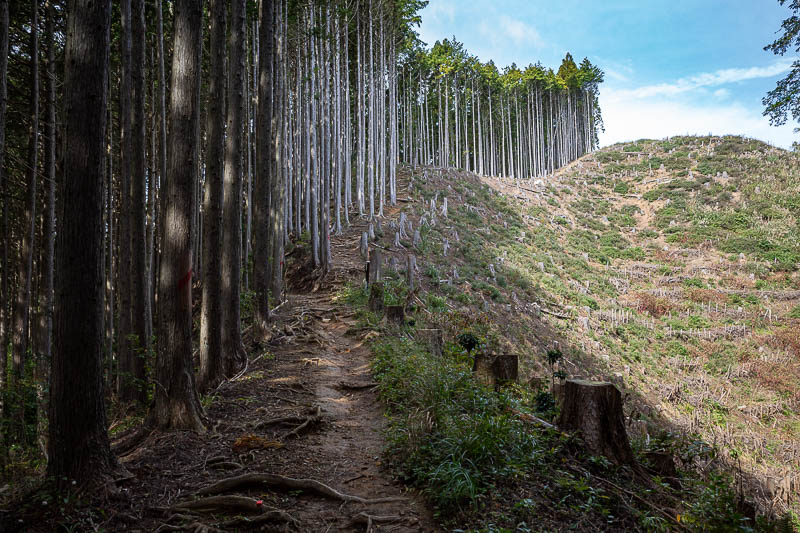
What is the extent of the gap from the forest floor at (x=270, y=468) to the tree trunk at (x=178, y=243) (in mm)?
399

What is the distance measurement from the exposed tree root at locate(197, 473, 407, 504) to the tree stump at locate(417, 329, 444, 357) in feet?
14.7

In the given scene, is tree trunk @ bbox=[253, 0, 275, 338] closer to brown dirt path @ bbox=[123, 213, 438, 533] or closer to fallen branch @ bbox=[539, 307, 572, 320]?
brown dirt path @ bbox=[123, 213, 438, 533]

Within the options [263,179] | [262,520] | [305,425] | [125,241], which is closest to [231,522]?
[262,520]

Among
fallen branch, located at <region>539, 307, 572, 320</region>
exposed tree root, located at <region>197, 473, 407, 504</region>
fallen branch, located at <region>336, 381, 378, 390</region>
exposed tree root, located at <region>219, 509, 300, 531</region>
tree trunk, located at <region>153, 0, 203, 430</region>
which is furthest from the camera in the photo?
fallen branch, located at <region>539, 307, 572, 320</region>

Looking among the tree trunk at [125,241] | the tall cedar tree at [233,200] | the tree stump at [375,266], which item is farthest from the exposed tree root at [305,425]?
the tree stump at [375,266]

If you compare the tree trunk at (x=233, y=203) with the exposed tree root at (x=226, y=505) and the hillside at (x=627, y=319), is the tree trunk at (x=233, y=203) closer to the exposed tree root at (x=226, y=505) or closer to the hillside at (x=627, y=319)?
the hillside at (x=627, y=319)

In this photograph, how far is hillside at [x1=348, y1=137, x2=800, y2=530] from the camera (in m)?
4.03

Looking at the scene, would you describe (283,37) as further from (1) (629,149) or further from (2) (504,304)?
(1) (629,149)

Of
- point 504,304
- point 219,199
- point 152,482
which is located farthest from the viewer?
point 504,304

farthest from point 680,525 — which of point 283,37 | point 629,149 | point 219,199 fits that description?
point 629,149

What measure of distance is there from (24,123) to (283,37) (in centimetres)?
777

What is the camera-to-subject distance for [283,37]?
14695 millimetres

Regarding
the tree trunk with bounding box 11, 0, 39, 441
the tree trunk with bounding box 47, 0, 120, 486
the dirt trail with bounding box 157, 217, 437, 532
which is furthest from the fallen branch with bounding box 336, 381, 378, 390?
the tree trunk with bounding box 11, 0, 39, 441

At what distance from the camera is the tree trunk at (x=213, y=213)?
22.7 ft
